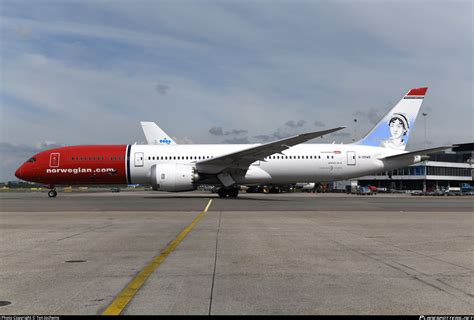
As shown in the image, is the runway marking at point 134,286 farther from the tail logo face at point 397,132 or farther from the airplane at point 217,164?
the tail logo face at point 397,132

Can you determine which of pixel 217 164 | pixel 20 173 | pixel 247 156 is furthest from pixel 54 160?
pixel 247 156

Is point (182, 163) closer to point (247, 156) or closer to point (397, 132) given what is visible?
point (247, 156)

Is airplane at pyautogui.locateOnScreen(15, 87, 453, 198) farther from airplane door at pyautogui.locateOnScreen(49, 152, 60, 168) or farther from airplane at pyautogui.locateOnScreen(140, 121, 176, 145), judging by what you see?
airplane at pyautogui.locateOnScreen(140, 121, 176, 145)

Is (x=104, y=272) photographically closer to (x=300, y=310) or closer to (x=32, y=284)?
(x=32, y=284)

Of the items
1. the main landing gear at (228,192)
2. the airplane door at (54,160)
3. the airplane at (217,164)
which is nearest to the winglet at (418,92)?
the airplane at (217,164)

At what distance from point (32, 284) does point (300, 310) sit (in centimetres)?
325

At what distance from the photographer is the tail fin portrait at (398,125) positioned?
112ft

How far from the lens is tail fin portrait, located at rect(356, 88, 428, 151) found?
3400 cm

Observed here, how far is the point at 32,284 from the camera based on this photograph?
18.7 feet

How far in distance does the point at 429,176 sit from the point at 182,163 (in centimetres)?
6753

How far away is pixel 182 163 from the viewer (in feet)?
104

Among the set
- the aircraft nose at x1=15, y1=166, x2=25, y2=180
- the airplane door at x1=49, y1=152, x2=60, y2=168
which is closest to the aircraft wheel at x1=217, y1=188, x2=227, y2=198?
the airplane door at x1=49, y1=152, x2=60, y2=168

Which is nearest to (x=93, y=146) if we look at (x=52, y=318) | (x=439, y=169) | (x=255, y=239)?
(x=255, y=239)

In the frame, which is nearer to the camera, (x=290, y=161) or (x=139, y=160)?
(x=139, y=160)
